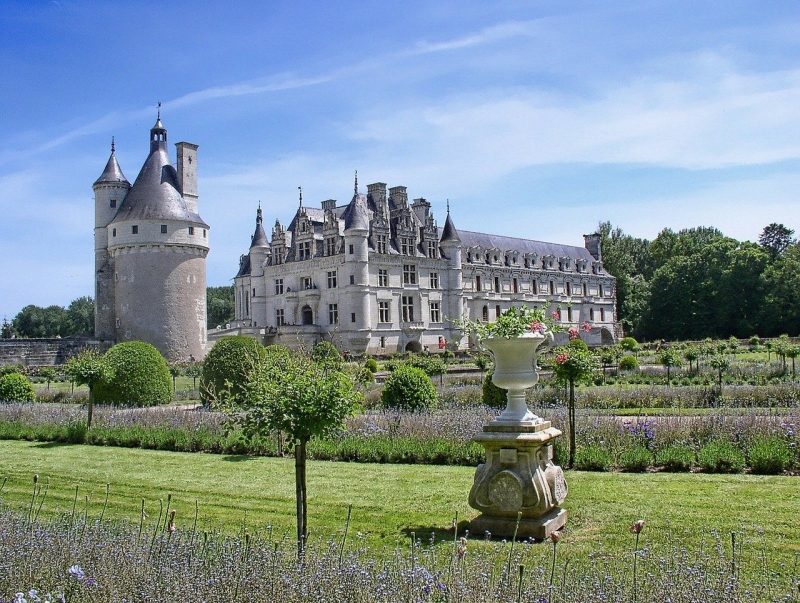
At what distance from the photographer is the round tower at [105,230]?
42.4 meters

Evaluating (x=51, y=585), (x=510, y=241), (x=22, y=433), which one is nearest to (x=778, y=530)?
(x=51, y=585)

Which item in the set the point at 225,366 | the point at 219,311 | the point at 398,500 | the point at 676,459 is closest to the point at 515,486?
the point at 398,500

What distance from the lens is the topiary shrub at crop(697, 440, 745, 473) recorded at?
9.78m

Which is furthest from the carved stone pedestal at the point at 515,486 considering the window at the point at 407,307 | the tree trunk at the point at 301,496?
the window at the point at 407,307

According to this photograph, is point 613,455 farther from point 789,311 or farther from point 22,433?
point 789,311

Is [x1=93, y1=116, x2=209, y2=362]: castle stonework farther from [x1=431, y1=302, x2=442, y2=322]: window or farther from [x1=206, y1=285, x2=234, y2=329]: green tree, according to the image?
[x1=206, y1=285, x2=234, y2=329]: green tree

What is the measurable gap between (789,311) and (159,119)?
140 feet

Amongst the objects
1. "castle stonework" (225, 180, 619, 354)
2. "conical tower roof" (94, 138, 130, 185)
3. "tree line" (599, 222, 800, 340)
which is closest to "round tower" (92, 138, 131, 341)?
"conical tower roof" (94, 138, 130, 185)

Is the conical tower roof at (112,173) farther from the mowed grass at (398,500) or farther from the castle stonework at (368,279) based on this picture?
the mowed grass at (398,500)

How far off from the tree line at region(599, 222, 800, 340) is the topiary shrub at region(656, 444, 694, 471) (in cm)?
4790

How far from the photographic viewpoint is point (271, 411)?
20.8 feet

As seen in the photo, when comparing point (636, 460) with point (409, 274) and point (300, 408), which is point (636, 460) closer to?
point (300, 408)

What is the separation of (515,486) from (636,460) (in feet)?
12.4

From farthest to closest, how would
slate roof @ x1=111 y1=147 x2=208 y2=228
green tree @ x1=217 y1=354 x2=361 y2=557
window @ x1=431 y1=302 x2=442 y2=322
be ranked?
window @ x1=431 y1=302 x2=442 y2=322, slate roof @ x1=111 y1=147 x2=208 y2=228, green tree @ x1=217 y1=354 x2=361 y2=557
